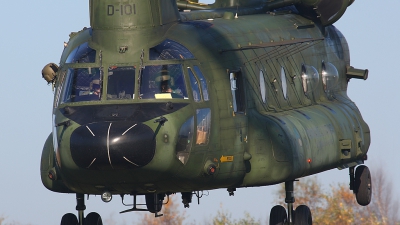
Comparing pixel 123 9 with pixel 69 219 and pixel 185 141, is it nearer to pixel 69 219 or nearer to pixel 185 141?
pixel 185 141

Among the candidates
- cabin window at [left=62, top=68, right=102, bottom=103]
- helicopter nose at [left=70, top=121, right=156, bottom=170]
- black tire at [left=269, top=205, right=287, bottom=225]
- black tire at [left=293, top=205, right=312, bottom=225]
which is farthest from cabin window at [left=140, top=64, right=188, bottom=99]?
black tire at [left=293, top=205, right=312, bottom=225]

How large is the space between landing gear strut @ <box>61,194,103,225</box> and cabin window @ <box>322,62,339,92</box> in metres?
6.25

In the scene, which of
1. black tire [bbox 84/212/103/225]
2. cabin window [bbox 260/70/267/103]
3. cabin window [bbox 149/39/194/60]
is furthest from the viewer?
black tire [bbox 84/212/103/225]

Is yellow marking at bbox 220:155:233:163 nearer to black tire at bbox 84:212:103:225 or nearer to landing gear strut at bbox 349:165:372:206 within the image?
black tire at bbox 84:212:103:225

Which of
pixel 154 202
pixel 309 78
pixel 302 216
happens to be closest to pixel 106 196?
pixel 154 202

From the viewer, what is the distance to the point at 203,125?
79.2 ft

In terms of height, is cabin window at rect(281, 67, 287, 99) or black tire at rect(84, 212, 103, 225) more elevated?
cabin window at rect(281, 67, 287, 99)

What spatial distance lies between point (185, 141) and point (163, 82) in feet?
3.83

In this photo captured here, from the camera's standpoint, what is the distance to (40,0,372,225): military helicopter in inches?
912

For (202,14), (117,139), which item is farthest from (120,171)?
(202,14)

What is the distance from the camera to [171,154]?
23.3 metres

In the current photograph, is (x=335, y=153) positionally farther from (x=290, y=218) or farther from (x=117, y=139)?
Answer: (x=117, y=139)

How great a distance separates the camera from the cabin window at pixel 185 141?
23.5m

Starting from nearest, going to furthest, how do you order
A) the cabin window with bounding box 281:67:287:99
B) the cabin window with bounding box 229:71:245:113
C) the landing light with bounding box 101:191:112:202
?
the landing light with bounding box 101:191:112:202 → the cabin window with bounding box 229:71:245:113 → the cabin window with bounding box 281:67:287:99
